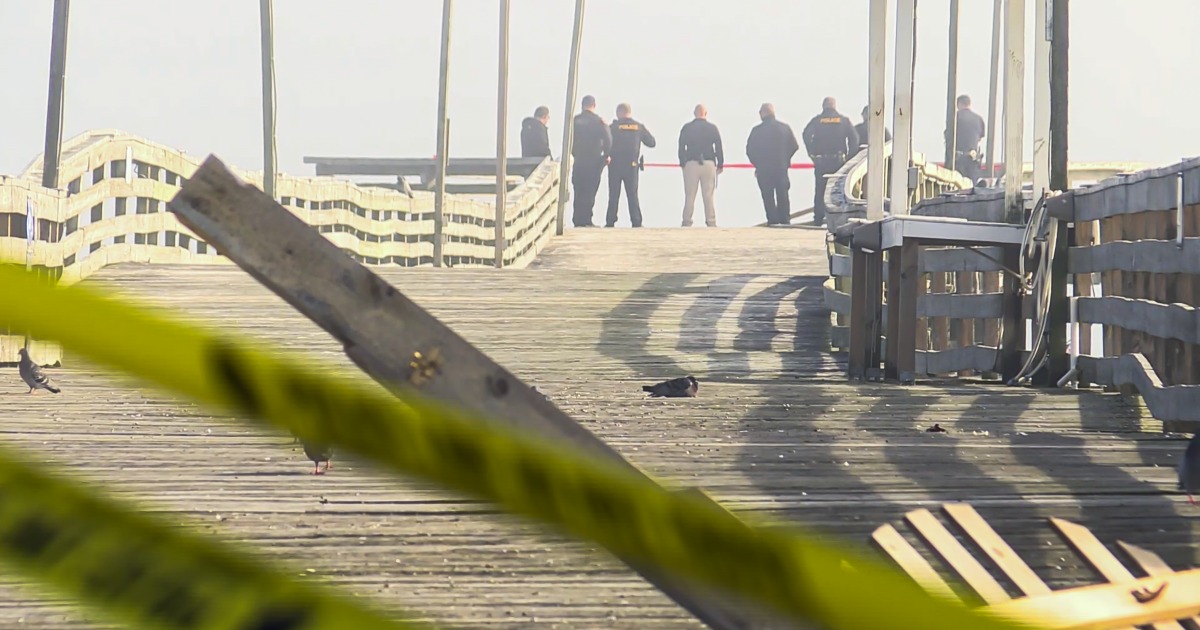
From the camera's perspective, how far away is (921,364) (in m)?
10.6

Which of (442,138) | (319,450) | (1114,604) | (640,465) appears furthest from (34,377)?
(442,138)

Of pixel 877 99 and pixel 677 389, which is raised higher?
pixel 877 99

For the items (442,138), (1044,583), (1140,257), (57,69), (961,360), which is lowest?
(1044,583)

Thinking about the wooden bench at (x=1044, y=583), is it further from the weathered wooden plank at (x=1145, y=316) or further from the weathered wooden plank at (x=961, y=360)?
the weathered wooden plank at (x=961, y=360)

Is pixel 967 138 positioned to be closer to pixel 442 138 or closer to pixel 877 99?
pixel 442 138

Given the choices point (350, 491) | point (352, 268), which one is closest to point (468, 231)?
point (350, 491)

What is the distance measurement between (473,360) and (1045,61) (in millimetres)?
7274

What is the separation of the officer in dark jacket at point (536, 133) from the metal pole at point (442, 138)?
220 inches

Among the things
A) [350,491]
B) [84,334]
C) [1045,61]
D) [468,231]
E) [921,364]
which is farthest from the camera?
[468,231]

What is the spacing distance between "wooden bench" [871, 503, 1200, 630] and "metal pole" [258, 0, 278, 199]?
14280mm

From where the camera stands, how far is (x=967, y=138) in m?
26.7

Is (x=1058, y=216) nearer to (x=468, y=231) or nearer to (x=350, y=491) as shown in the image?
(x=350, y=491)

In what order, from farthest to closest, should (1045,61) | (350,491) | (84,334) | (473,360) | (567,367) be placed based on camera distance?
(567,367) → (1045,61) → (350,491) → (473,360) → (84,334)

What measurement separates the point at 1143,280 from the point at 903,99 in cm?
232
